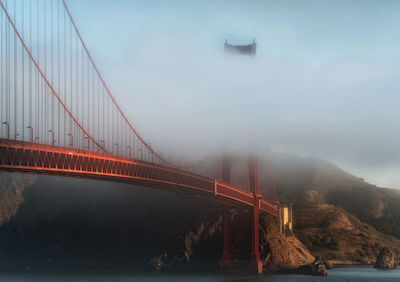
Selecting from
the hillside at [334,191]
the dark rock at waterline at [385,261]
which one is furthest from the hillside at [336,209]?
the dark rock at waterline at [385,261]

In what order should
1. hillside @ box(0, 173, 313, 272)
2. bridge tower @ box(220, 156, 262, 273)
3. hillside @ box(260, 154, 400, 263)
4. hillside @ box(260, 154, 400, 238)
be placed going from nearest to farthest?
bridge tower @ box(220, 156, 262, 273) → hillside @ box(0, 173, 313, 272) → hillside @ box(260, 154, 400, 263) → hillside @ box(260, 154, 400, 238)

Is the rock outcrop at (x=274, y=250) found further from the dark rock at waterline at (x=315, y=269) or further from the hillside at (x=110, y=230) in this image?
the dark rock at waterline at (x=315, y=269)

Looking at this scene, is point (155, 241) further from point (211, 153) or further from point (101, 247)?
point (211, 153)

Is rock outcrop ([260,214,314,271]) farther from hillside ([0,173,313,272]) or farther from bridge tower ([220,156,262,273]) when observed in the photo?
bridge tower ([220,156,262,273])

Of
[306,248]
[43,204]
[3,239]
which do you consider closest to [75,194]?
[43,204]

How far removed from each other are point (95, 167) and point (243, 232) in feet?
138

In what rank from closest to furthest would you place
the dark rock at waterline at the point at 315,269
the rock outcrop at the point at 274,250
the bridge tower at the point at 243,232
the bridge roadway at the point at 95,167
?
the bridge roadway at the point at 95,167
the bridge tower at the point at 243,232
the dark rock at waterline at the point at 315,269
the rock outcrop at the point at 274,250

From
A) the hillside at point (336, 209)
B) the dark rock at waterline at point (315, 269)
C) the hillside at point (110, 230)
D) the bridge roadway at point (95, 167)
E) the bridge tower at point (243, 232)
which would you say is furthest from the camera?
the hillside at point (336, 209)

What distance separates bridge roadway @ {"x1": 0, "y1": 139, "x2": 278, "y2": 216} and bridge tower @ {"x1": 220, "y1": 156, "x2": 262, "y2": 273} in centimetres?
1144

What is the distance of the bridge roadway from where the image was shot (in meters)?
47.2

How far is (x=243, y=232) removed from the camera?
93.1 metres

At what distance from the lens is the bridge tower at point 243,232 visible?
3556 inches

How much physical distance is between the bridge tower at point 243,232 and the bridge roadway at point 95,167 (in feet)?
37.5

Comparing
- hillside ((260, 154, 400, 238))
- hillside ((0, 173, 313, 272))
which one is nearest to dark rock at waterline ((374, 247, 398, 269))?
hillside ((0, 173, 313, 272))
